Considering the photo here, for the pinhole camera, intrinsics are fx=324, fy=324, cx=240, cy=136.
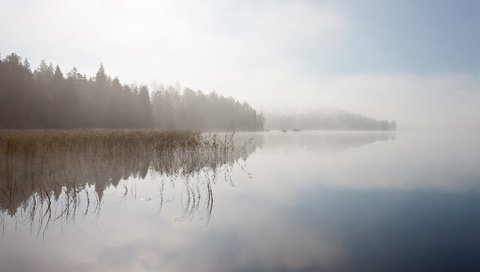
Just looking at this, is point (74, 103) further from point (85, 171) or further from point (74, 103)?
point (85, 171)

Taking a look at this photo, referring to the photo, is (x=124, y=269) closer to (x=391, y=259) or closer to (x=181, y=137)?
(x=391, y=259)

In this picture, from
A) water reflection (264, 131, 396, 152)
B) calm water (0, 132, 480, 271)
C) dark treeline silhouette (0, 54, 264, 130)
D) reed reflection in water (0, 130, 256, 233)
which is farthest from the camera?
dark treeline silhouette (0, 54, 264, 130)

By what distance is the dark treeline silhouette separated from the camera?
2071 inches

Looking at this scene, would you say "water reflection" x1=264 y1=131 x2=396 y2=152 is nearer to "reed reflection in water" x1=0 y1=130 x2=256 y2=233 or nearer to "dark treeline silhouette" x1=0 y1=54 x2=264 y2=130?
"reed reflection in water" x1=0 y1=130 x2=256 y2=233

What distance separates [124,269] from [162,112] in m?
83.6

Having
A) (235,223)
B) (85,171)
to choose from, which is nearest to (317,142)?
(85,171)

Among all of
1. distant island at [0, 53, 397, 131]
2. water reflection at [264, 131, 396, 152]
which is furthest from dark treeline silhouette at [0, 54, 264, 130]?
water reflection at [264, 131, 396, 152]

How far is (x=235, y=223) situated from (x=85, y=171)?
10.2 metres

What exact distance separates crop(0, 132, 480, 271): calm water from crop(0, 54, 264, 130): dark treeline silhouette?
150 ft

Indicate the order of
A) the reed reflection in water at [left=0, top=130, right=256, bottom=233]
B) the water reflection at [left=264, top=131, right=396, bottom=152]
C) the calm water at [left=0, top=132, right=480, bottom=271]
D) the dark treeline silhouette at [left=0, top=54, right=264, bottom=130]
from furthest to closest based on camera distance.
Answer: the dark treeline silhouette at [left=0, top=54, right=264, bottom=130]
the water reflection at [left=264, top=131, right=396, bottom=152]
the reed reflection in water at [left=0, top=130, right=256, bottom=233]
the calm water at [left=0, top=132, right=480, bottom=271]

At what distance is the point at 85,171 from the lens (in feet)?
51.5

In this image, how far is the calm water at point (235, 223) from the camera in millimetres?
6246

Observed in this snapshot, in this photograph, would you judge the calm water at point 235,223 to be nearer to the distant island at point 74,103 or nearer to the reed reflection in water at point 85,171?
the reed reflection in water at point 85,171

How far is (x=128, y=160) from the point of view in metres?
19.8
